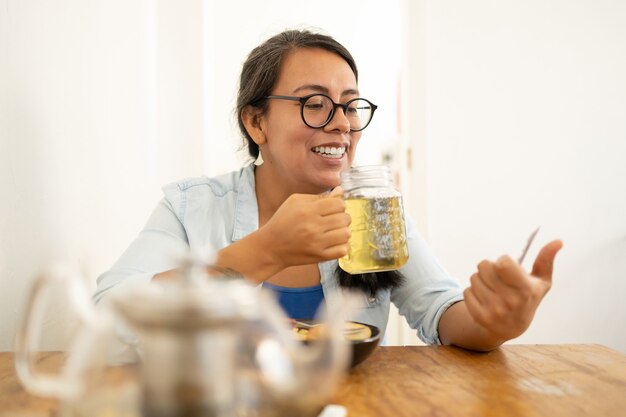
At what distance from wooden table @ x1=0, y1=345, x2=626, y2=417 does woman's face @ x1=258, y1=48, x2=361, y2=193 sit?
531 millimetres

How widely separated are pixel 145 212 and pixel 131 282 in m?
1.21

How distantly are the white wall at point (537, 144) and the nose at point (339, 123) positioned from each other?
1287 millimetres

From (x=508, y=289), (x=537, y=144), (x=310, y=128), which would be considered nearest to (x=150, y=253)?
(x=310, y=128)

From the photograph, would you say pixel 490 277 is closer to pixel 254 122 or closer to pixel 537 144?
pixel 254 122

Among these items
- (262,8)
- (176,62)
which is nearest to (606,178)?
(262,8)

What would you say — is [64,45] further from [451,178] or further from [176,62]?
[451,178]

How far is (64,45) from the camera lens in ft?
4.14

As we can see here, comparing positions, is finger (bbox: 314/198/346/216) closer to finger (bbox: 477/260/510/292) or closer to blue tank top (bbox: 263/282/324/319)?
finger (bbox: 477/260/510/292)

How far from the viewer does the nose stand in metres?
1.29

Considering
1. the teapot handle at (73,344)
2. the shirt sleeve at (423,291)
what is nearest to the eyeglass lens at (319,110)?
the shirt sleeve at (423,291)

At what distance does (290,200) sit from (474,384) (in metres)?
0.41

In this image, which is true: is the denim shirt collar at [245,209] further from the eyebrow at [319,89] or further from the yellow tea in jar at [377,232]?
the yellow tea in jar at [377,232]

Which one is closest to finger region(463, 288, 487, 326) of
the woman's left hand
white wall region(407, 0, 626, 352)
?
the woman's left hand

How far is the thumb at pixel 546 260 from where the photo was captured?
2.56ft
